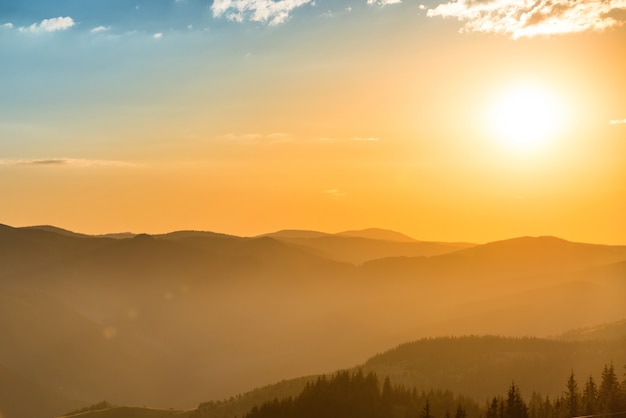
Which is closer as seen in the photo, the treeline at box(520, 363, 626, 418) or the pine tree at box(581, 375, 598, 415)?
the treeline at box(520, 363, 626, 418)

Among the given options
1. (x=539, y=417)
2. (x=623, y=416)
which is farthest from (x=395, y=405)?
(x=623, y=416)

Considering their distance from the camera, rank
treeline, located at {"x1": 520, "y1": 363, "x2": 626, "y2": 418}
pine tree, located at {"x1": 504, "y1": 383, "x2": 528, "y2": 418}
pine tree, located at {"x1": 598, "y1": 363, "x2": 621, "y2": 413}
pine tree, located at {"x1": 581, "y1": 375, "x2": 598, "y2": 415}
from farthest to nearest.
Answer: pine tree, located at {"x1": 581, "y1": 375, "x2": 598, "y2": 415}, treeline, located at {"x1": 520, "y1": 363, "x2": 626, "y2": 418}, pine tree, located at {"x1": 598, "y1": 363, "x2": 621, "y2": 413}, pine tree, located at {"x1": 504, "y1": 383, "x2": 528, "y2": 418}

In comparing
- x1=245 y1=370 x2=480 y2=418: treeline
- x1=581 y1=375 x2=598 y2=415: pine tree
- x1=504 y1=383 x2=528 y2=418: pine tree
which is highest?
x1=504 y1=383 x2=528 y2=418: pine tree

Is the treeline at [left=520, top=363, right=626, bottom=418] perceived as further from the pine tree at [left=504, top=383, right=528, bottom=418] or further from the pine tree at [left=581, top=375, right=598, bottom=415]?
the pine tree at [left=504, top=383, right=528, bottom=418]

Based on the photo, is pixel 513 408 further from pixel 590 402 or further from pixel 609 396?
pixel 590 402

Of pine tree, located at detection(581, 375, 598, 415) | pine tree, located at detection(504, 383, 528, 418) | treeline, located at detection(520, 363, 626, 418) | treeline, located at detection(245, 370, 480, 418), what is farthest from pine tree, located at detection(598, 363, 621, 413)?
treeline, located at detection(245, 370, 480, 418)

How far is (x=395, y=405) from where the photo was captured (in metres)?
183

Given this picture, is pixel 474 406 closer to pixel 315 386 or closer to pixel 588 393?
pixel 315 386

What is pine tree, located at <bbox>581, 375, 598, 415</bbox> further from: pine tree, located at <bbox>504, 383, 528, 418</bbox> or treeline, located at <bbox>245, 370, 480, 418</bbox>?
treeline, located at <bbox>245, 370, 480, 418</bbox>

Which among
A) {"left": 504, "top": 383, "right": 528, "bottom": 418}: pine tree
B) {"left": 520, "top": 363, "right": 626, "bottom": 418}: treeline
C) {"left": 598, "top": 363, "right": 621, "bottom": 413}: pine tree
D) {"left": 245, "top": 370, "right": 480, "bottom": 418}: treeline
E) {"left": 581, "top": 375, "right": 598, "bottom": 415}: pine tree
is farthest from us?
{"left": 245, "top": 370, "right": 480, "bottom": 418}: treeline

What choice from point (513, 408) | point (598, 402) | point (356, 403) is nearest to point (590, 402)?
point (598, 402)

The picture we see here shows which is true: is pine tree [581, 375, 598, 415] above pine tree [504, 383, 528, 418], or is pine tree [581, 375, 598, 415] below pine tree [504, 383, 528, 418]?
below

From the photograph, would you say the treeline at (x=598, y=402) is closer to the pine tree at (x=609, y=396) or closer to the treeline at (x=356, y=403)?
the pine tree at (x=609, y=396)

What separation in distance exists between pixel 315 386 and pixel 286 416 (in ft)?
40.9
